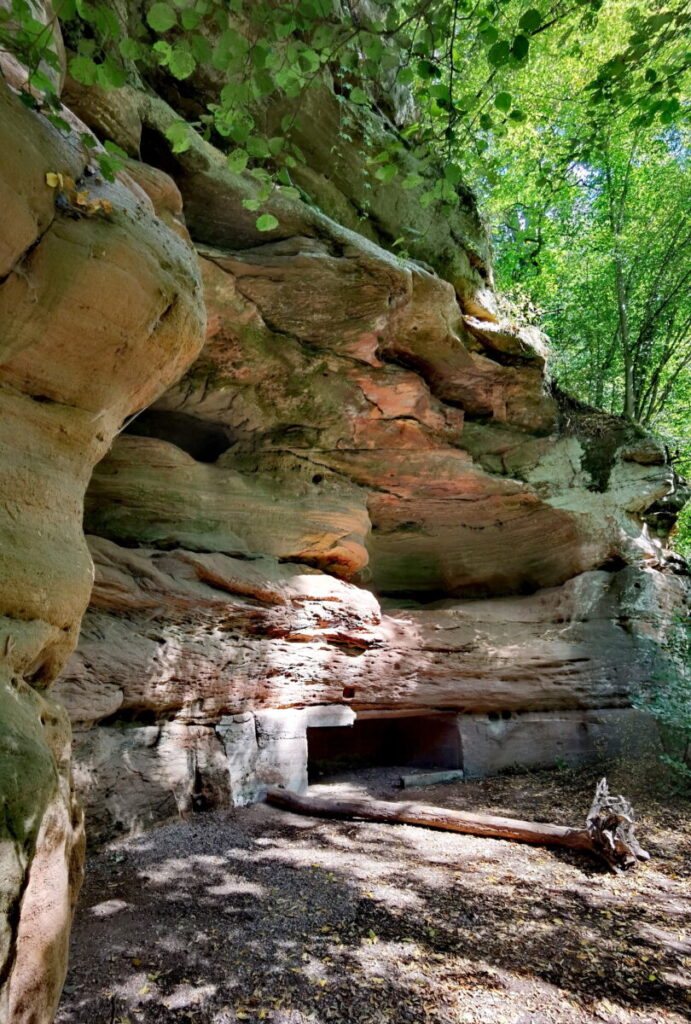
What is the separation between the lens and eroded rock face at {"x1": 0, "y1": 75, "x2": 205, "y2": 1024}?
223 centimetres

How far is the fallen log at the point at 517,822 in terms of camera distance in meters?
4.92

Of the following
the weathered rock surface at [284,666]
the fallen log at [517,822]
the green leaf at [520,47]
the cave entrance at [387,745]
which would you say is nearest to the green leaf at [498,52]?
the green leaf at [520,47]

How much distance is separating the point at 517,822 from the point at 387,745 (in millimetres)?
5025

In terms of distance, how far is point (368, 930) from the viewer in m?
3.54

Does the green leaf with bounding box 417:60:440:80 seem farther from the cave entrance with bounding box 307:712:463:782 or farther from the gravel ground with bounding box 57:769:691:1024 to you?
the cave entrance with bounding box 307:712:463:782

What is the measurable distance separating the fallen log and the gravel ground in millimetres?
163

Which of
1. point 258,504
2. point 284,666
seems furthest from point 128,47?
point 284,666

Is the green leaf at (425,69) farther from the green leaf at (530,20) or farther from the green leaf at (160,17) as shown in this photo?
the green leaf at (160,17)

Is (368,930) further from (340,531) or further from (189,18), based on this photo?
(340,531)

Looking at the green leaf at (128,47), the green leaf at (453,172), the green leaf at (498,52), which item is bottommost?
the green leaf at (453,172)

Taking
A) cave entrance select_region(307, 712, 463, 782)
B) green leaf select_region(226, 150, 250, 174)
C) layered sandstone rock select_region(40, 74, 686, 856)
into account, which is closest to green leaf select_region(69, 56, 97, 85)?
green leaf select_region(226, 150, 250, 174)

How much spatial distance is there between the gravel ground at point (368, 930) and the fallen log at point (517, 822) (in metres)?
0.16

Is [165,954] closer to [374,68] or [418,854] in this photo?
[418,854]

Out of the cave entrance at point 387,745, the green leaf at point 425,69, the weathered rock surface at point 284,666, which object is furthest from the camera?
the cave entrance at point 387,745
